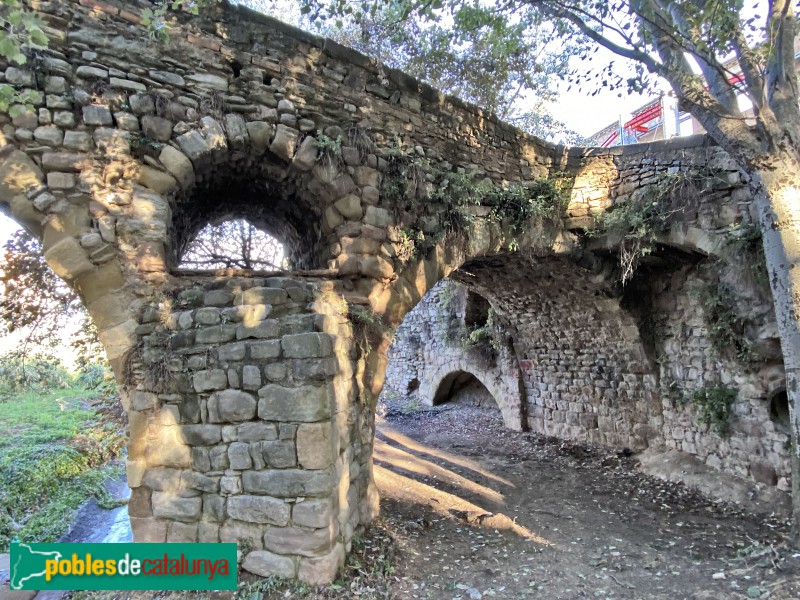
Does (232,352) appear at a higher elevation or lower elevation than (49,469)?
higher

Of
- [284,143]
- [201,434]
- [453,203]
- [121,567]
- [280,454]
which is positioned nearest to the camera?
[121,567]

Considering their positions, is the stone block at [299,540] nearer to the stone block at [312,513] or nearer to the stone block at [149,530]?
the stone block at [312,513]

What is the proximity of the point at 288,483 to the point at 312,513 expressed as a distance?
22cm

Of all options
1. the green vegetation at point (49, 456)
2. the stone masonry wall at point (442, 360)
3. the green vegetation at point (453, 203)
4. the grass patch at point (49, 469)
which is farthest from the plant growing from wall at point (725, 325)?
the grass patch at point (49, 469)

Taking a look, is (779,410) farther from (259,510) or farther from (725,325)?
(259,510)

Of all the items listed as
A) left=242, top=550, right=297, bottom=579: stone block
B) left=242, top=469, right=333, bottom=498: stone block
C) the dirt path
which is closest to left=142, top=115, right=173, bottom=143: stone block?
left=242, top=469, right=333, bottom=498: stone block

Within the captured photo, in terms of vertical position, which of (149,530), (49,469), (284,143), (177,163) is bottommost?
(49,469)

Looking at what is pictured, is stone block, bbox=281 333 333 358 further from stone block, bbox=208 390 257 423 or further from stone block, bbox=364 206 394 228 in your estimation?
stone block, bbox=364 206 394 228

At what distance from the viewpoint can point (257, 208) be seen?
4.66 meters

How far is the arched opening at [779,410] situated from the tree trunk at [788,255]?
1.32m

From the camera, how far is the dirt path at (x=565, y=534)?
3.20 metres

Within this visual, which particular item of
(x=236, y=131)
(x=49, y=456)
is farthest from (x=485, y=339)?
(x=49, y=456)

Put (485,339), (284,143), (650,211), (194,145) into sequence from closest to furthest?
(194,145), (284,143), (650,211), (485,339)

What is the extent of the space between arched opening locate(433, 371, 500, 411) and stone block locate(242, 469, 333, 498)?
8.24 meters
